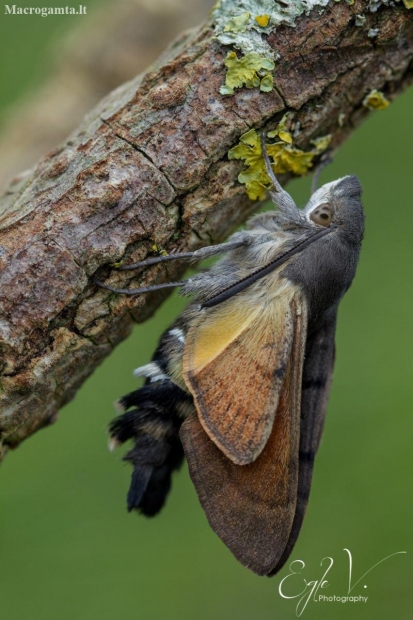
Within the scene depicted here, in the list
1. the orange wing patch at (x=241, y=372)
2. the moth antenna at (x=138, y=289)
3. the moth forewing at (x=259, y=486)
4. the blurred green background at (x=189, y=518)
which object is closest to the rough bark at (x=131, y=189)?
the moth antenna at (x=138, y=289)

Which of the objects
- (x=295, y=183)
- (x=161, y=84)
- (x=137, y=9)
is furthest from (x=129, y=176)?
(x=295, y=183)

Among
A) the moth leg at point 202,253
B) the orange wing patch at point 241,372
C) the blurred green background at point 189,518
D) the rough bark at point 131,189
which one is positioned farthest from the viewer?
the blurred green background at point 189,518

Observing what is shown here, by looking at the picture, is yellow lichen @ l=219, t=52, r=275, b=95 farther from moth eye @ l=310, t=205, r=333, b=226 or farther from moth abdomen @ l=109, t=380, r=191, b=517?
moth abdomen @ l=109, t=380, r=191, b=517

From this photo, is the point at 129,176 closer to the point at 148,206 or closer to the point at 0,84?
the point at 148,206

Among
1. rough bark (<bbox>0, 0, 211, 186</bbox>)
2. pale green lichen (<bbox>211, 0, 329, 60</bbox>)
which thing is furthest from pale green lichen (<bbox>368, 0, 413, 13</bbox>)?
rough bark (<bbox>0, 0, 211, 186</bbox>)

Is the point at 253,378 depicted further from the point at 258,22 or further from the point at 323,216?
the point at 258,22

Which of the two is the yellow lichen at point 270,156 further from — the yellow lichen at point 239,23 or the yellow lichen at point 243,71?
the yellow lichen at point 239,23
